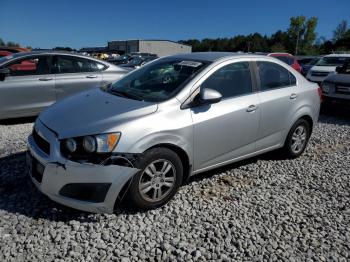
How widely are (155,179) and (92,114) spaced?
35.6 inches

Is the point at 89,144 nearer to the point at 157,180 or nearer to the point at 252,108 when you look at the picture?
the point at 157,180

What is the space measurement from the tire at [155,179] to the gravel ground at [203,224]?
142 millimetres

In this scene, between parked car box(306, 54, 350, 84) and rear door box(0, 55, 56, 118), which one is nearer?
rear door box(0, 55, 56, 118)

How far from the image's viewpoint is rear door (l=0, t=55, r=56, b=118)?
6.75 m

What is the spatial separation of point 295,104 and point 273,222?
207 centimetres

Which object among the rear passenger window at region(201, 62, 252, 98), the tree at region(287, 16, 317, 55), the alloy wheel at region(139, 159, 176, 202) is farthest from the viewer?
the tree at region(287, 16, 317, 55)

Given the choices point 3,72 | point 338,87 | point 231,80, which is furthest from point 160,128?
point 338,87

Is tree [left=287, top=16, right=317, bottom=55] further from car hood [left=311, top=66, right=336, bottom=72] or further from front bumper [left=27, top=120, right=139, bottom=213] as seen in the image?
front bumper [left=27, top=120, right=139, bottom=213]

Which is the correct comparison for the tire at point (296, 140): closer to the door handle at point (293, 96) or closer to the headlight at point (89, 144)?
the door handle at point (293, 96)

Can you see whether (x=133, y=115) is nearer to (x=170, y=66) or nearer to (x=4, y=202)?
(x=170, y=66)

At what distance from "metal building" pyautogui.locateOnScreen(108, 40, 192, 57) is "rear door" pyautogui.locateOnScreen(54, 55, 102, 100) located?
6147 centimetres

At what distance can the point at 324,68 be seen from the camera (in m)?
13.0

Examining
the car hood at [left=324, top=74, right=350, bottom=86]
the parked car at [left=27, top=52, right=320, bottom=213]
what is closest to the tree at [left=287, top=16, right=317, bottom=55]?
the car hood at [left=324, top=74, right=350, bottom=86]

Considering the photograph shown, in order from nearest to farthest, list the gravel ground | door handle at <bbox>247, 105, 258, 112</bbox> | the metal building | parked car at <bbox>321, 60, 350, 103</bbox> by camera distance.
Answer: the gravel ground
door handle at <bbox>247, 105, 258, 112</bbox>
parked car at <bbox>321, 60, 350, 103</bbox>
the metal building
